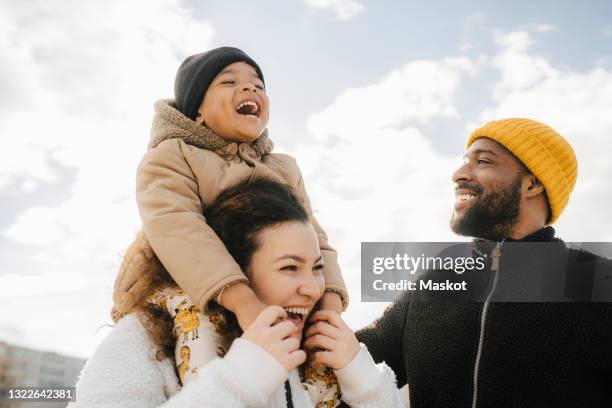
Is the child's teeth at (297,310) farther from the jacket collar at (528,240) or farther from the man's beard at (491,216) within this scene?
the man's beard at (491,216)

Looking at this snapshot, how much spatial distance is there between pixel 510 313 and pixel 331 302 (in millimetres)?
1518

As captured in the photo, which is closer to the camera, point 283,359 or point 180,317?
point 283,359

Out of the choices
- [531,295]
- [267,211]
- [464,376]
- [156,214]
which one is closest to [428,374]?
[464,376]

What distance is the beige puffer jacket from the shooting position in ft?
6.44

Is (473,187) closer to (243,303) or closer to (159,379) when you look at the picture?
(243,303)

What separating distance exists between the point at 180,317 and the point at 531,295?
2.30 metres

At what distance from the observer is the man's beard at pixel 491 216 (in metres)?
3.96

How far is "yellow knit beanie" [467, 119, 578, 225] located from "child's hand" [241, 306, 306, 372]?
3.02m

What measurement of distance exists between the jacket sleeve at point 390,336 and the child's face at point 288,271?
5.68 ft

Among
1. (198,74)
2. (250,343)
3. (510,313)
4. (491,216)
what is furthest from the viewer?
(491,216)

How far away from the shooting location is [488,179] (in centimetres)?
413

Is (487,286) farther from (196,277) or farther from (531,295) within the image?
(196,277)

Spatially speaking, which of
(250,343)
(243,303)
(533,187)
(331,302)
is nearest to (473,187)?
(533,187)

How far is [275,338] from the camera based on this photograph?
5.76 feet
